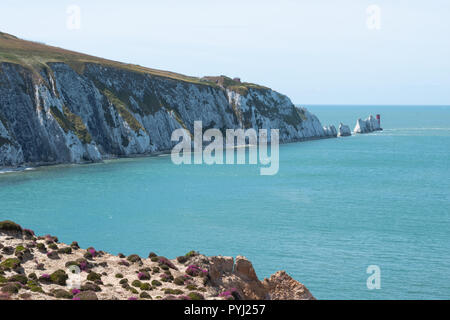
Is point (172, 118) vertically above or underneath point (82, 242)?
above

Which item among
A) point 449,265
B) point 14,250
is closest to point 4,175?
point 14,250

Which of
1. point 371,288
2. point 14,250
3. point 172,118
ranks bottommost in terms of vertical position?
point 371,288

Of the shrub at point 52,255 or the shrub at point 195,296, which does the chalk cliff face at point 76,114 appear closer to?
the shrub at point 52,255

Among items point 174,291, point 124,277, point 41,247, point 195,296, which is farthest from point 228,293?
point 41,247

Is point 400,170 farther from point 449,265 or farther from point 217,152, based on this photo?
point 449,265

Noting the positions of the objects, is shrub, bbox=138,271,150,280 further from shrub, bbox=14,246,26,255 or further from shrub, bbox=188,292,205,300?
shrub, bbox=14,246,26,255

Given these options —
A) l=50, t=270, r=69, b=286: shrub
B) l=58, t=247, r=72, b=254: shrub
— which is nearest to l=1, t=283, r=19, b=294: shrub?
l=50, t=270, r=69, b=286: shrub
